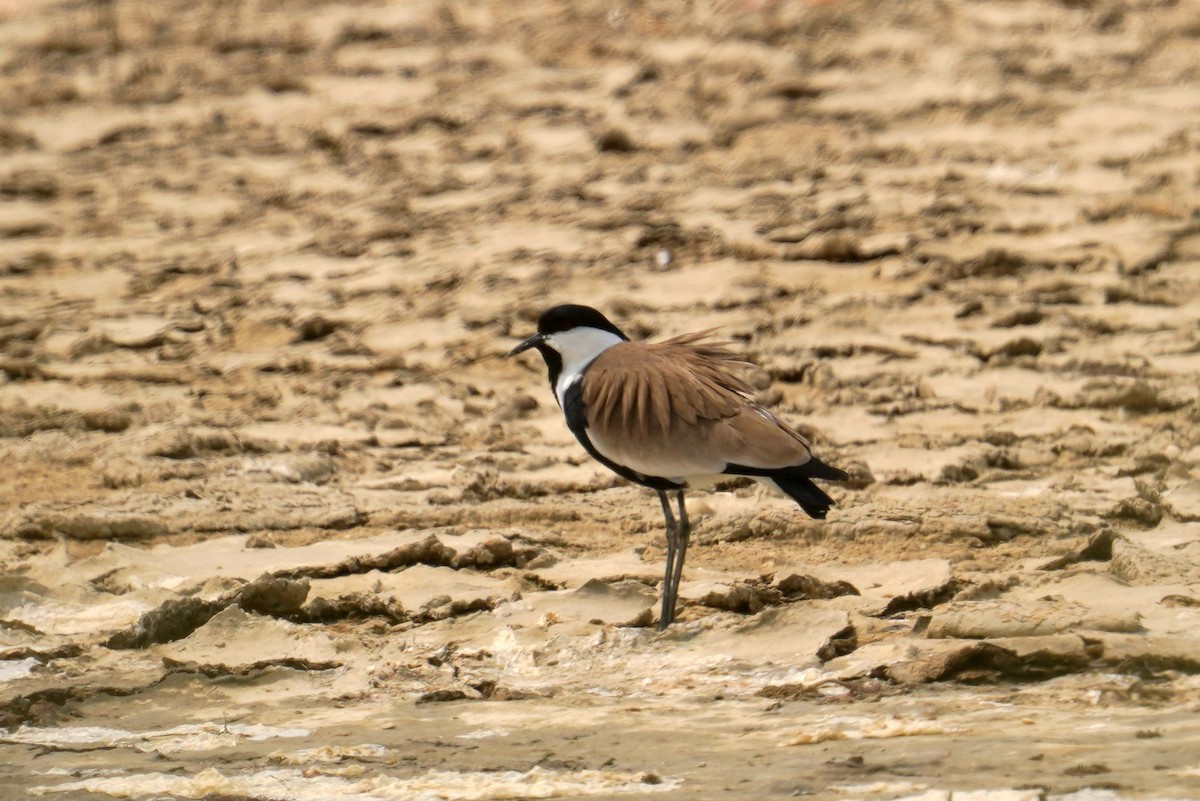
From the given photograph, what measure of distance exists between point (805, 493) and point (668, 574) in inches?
13.5

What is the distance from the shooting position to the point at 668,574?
3.84m

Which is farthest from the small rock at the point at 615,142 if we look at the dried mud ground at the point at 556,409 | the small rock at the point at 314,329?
the small rock at the point at 314,329

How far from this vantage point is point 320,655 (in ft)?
12.1

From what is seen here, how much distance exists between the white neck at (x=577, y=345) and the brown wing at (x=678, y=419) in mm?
137

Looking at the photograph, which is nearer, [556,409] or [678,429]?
[678,429]

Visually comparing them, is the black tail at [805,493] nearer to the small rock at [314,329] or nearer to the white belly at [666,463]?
the white belly at [666,463]

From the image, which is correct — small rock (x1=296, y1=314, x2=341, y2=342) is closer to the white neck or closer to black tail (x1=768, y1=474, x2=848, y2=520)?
the white neck

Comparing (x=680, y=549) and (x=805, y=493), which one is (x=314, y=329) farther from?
(x=805, y=493)

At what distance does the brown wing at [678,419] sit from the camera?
3875 mm

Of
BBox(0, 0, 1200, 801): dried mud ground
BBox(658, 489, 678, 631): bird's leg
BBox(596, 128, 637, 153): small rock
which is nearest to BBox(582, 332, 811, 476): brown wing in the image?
BBox(658, 489, 678, 631): bird's leg

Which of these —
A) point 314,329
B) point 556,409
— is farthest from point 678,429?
point 314,329

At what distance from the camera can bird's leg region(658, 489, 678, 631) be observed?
3756 millimetres

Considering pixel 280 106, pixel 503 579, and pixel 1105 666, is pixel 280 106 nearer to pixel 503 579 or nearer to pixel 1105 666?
pixel 503 579

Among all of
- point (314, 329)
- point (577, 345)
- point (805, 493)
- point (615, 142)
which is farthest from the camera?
point (615, 142)
